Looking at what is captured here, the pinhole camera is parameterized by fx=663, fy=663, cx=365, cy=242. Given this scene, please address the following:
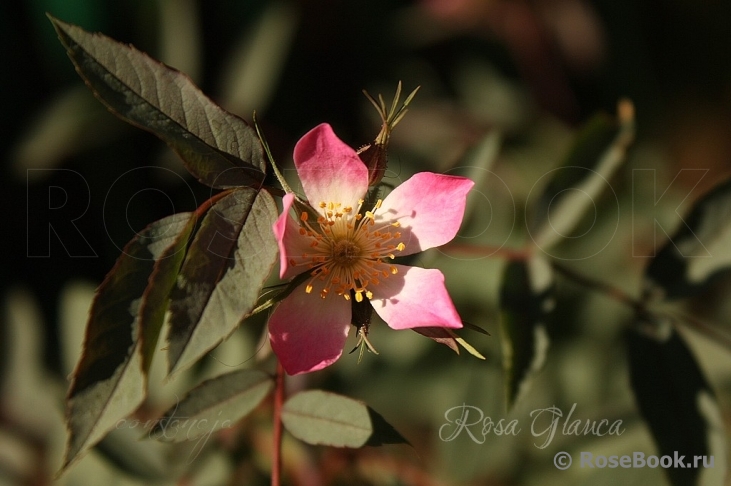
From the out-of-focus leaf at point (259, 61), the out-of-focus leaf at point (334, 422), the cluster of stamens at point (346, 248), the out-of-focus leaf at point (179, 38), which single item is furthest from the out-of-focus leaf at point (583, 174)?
the out-of-focus leaf at point (179, 38)

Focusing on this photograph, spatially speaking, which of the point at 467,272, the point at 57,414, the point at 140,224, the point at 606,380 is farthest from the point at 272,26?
the point at 606,380

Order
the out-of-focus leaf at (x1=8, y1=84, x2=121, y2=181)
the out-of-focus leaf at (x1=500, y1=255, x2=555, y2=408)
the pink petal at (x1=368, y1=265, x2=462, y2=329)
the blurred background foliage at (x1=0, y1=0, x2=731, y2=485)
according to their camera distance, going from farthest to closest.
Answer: the out-of-focus leaf at (x1=8, y1=84, x2=121, y2=181), the blurred background foliage at (x1=0, y1=0, x2=731, y2=485), the out-of-focus leaf at (x1=500, y1=255, x2=555, y2=408), the pink petal at (x1=368, y1=265, x2=462, y2=329)

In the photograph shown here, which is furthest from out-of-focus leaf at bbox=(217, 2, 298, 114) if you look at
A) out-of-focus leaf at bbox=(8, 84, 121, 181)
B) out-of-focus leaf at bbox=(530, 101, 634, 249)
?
out-of-focus leaf at bbox=(530, 101, 634, 249)

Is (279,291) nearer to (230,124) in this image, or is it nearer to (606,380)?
(230,124)

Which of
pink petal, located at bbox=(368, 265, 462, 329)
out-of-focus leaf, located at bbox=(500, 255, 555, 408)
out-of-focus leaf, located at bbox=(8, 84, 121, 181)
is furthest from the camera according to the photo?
out-of-focus leaf, located at bbox=(8, 84, 121, 181)

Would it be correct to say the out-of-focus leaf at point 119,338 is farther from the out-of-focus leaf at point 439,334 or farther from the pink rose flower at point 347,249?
the out-of-focus leaf at point 439,334

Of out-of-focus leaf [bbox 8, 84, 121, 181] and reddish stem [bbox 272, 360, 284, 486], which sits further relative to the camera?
out-of-focus leaf [bbox 8, 84, 121, 181]

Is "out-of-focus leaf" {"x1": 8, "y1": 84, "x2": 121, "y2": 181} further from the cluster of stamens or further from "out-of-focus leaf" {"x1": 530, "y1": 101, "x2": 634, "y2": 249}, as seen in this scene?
"out-of-focus leaf" {"x1": 530, "y1": 101, "x2": 634, "y2": 249}
